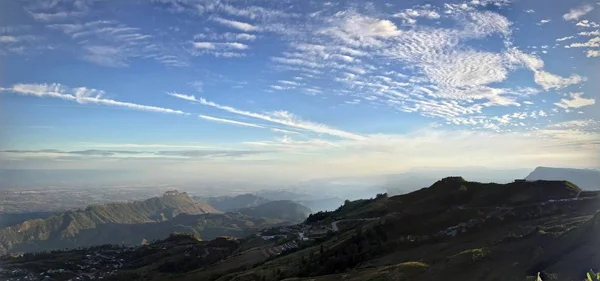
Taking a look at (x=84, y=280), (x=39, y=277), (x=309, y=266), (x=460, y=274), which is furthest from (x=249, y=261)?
(x=39, y=277)

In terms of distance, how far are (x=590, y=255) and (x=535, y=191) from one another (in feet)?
152

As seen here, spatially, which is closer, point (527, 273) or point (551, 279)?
point (551, 279)

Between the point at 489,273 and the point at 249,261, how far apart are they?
83344mm

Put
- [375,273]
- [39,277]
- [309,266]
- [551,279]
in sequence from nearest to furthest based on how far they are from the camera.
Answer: [551,279] → [375,273] → [309,266] → [39,277]

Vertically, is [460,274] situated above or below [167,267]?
above

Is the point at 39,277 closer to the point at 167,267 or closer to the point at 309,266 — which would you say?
the point at 167,267

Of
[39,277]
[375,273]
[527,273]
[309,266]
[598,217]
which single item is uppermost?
[598,217]

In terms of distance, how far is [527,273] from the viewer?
3428cm

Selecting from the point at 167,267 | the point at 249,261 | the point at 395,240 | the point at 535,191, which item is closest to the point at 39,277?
the point at 167,267

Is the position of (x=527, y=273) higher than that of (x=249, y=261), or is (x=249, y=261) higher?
(x=527, y=273)

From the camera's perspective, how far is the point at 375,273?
4500 cm

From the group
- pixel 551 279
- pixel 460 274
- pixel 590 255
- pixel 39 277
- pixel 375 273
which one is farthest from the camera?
pixel 39 277

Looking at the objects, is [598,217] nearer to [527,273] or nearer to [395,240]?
[527,273]

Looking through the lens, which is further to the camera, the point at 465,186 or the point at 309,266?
the point at 465,186
